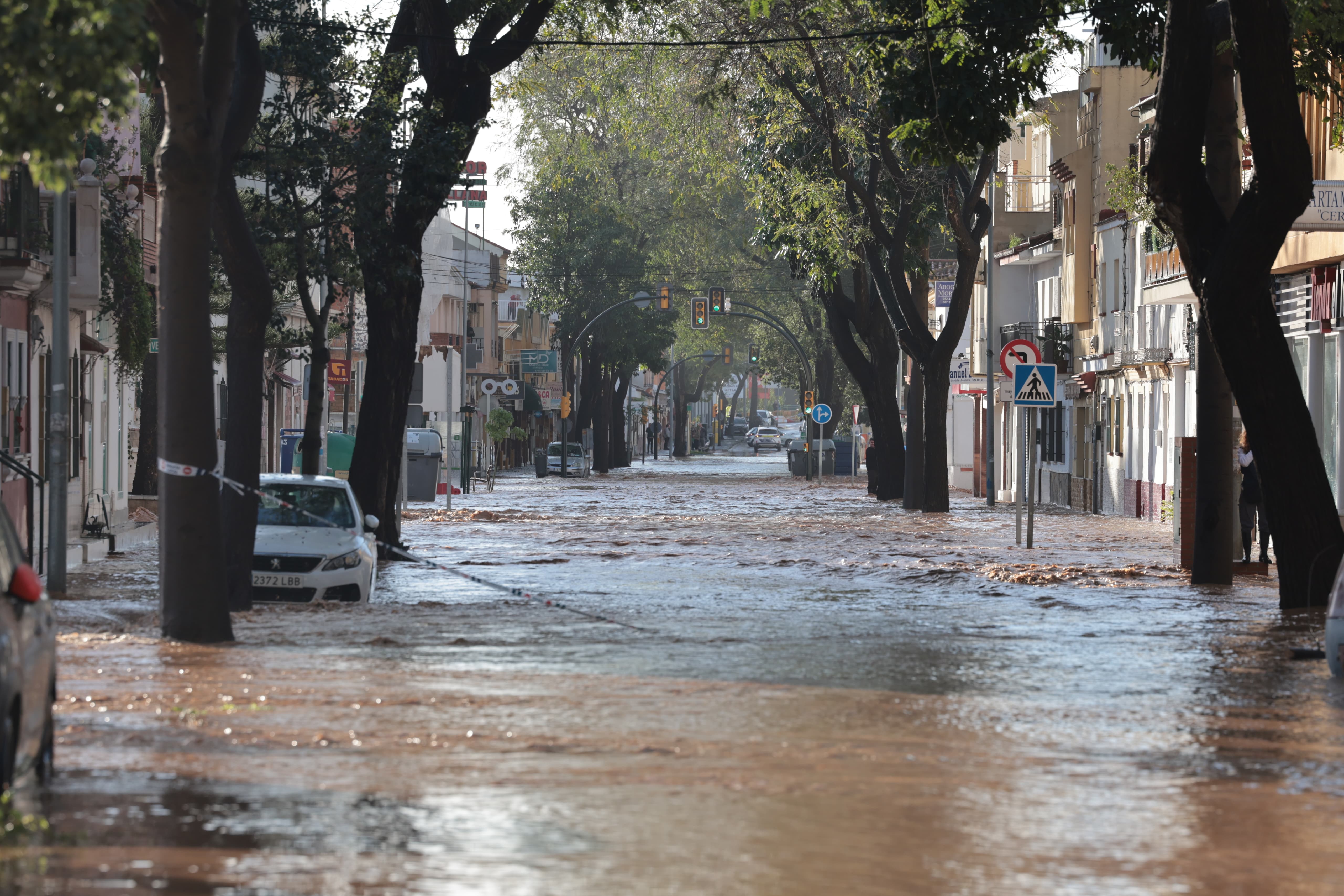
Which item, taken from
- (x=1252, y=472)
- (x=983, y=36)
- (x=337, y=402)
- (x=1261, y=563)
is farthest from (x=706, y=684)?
(x=337, y=402)

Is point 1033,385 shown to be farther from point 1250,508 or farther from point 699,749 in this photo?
point 699,749

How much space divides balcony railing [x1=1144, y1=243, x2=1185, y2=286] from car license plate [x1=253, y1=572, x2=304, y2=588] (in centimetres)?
1846

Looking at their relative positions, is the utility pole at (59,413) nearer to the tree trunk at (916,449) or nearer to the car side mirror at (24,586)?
the car side mirror at (24,586)

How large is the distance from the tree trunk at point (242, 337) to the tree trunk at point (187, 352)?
2015mm

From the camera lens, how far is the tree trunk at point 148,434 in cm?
3819

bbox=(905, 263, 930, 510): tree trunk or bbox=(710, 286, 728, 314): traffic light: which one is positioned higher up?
bbox=(710, 286, 728, 314): traffic light

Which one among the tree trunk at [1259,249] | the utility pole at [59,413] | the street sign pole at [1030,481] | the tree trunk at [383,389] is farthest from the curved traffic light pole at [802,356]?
the tree trunk at [1259,249]

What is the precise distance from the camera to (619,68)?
118 ft

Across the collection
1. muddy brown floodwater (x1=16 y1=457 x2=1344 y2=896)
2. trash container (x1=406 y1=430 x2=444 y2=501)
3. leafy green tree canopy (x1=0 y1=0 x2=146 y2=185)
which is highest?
leafy green tree canopy (x1=0 y1=0 x2=146 y2=185)

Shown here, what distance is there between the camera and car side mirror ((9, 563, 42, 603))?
8.35 m

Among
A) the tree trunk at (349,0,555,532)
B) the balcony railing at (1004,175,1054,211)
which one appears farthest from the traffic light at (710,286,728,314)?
the tree trunk at (349,0,555,532)

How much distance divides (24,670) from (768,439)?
151m

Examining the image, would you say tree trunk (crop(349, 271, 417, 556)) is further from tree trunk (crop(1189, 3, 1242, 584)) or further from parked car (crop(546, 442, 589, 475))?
parked car (crop(546, 442, 589, 475))

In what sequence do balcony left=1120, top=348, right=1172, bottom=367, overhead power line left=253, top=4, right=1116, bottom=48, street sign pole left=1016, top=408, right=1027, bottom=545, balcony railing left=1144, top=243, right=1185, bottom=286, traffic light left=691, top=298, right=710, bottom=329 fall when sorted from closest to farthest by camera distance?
overhead power line left=253, top=4, right=1116, bottom=48 → balcony railing left=1144, top=243, right=1185, bottom=286 → balcony left=1120, top=348, right=1172, bottom=367 → street sign pole left=1016, top=408, right=1027, bottom=545 → traffic light left=691, top=298, right=710, bottom=329
